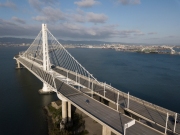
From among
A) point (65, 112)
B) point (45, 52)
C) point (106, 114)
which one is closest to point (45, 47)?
point (45, 52)

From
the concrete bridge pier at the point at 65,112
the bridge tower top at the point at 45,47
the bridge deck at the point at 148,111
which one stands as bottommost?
the concrete bridge pier at the point at 65,112

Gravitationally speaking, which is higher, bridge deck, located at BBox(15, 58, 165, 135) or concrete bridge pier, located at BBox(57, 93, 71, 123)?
bridge deck, located at BBox(15, 58, 165, 135)

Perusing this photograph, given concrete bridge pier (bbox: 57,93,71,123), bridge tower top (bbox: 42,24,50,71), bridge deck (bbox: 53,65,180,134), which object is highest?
bridge tower top (bbox: 42,24,50,71)

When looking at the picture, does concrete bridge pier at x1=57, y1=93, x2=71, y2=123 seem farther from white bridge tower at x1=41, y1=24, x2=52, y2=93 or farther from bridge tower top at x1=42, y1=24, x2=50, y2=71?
bridge tower top at x1=42, y1=24, x2=50, y2=71

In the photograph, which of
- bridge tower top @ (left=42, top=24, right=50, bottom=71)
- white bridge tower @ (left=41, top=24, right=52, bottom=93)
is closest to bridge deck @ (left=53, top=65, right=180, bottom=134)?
white bridge tower @ (left=41, top=24, right=52, bottom=93)

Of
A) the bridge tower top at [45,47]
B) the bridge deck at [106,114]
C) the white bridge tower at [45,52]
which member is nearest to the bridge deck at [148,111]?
the bridge deck at [106,114]

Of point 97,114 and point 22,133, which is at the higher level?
point 97,114

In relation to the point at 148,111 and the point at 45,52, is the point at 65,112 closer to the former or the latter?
the point at 148,111

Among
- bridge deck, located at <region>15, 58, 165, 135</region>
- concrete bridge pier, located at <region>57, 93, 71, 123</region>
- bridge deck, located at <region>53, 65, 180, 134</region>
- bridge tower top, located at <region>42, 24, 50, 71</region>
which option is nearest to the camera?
bridge deck, located at <region>15, 58, 165, 135</region>

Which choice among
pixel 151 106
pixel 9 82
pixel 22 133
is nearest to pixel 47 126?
pixel 22 133

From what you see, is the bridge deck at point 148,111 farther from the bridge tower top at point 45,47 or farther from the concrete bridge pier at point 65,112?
the bridge tower top at point 45,47

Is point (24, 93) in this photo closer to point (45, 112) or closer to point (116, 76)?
point (45, 112)
